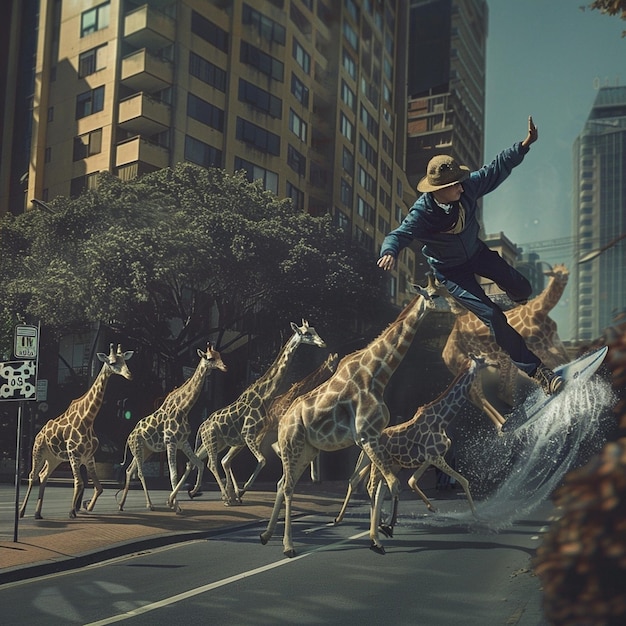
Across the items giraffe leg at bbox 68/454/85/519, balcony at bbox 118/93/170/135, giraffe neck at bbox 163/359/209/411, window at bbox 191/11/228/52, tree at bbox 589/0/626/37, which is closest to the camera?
tree at bbox 589/0/626/37

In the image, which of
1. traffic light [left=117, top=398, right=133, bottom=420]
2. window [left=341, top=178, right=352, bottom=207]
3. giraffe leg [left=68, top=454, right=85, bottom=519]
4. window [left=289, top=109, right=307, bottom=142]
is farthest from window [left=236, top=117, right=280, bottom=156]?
giraffe leg [left=68, top=454, right=85, bottom=519]

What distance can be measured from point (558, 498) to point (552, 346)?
12060 mm

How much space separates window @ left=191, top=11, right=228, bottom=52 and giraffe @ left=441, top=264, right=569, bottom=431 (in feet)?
65.2

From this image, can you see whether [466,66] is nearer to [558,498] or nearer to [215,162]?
[215,162]

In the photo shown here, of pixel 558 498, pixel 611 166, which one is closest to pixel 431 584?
pixel 558 498

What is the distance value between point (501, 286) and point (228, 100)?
25601mm

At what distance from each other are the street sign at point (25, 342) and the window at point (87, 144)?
18.7 metres

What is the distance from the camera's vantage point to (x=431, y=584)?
8.40 m

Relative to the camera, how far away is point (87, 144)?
3073 cm

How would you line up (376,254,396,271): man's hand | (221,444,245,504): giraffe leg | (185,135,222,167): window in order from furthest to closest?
(185,135,222,167): window, (221,444,245,504): giraffe leg, (376,254,396,271): man's hand

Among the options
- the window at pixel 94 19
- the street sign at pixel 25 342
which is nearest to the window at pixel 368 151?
the window at pixel 94 19

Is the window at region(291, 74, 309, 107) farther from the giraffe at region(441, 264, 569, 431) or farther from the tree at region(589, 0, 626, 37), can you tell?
the tree at region(589, 0, 626, 37)

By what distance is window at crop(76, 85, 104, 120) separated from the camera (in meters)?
30.6

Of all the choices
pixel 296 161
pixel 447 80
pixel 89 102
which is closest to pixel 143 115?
pixel 89 102
